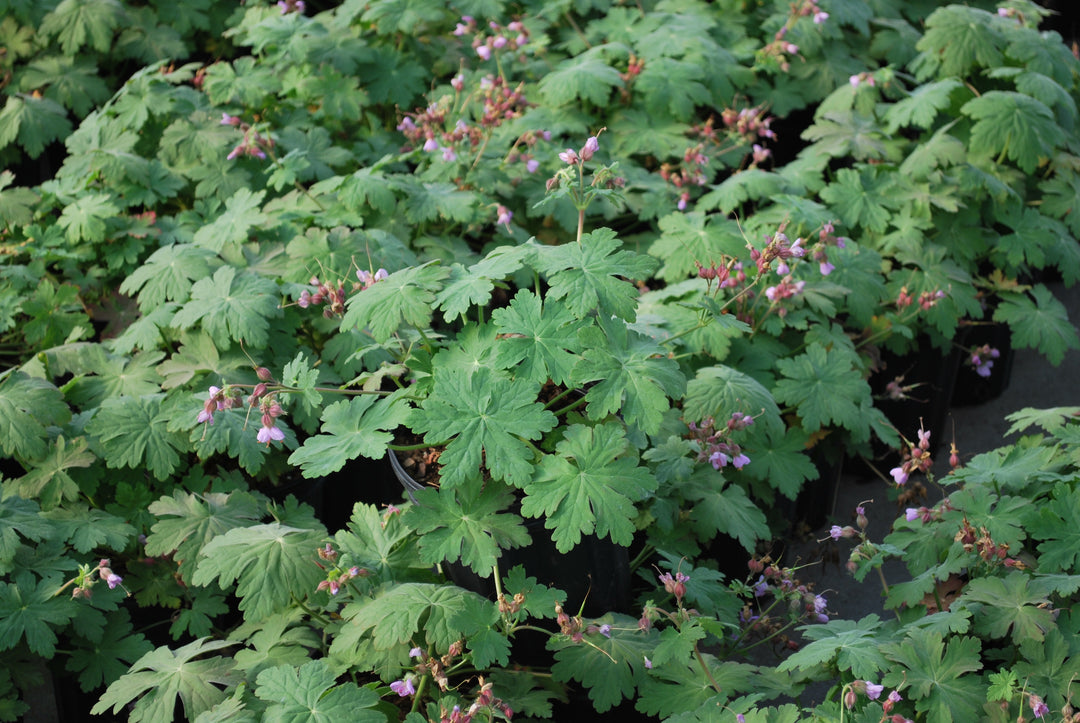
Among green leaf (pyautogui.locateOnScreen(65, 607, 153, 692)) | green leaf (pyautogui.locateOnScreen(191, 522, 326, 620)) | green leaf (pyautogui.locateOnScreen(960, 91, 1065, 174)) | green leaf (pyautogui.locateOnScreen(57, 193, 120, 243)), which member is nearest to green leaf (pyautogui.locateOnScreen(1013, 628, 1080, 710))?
green leaf (pyautogui.locateOnScreen(191, 522, 326, 620))

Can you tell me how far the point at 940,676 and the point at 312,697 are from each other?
1.32 meters

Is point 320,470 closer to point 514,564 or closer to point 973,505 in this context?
point 514,564

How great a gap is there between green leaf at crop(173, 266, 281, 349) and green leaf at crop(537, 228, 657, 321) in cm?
107

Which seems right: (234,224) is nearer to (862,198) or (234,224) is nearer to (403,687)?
(403,687)

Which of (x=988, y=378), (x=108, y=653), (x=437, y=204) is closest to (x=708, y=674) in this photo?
(x=108, y=653)

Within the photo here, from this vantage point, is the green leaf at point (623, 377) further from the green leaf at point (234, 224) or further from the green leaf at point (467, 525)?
→ the green leaf at point (234, 224)

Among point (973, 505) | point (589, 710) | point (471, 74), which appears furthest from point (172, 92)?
point (973, 505)

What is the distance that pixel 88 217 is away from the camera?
142 inches

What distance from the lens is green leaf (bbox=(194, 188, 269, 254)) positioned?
337 centimetres

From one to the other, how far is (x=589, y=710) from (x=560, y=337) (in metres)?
1.02

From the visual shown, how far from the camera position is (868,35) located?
491 cm

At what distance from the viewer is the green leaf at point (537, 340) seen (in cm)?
221

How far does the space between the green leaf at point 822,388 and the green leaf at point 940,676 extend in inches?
39.1

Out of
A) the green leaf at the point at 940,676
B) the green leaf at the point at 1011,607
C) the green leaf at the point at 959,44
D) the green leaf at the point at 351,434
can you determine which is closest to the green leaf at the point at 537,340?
the green leaf at the point at 351,434
